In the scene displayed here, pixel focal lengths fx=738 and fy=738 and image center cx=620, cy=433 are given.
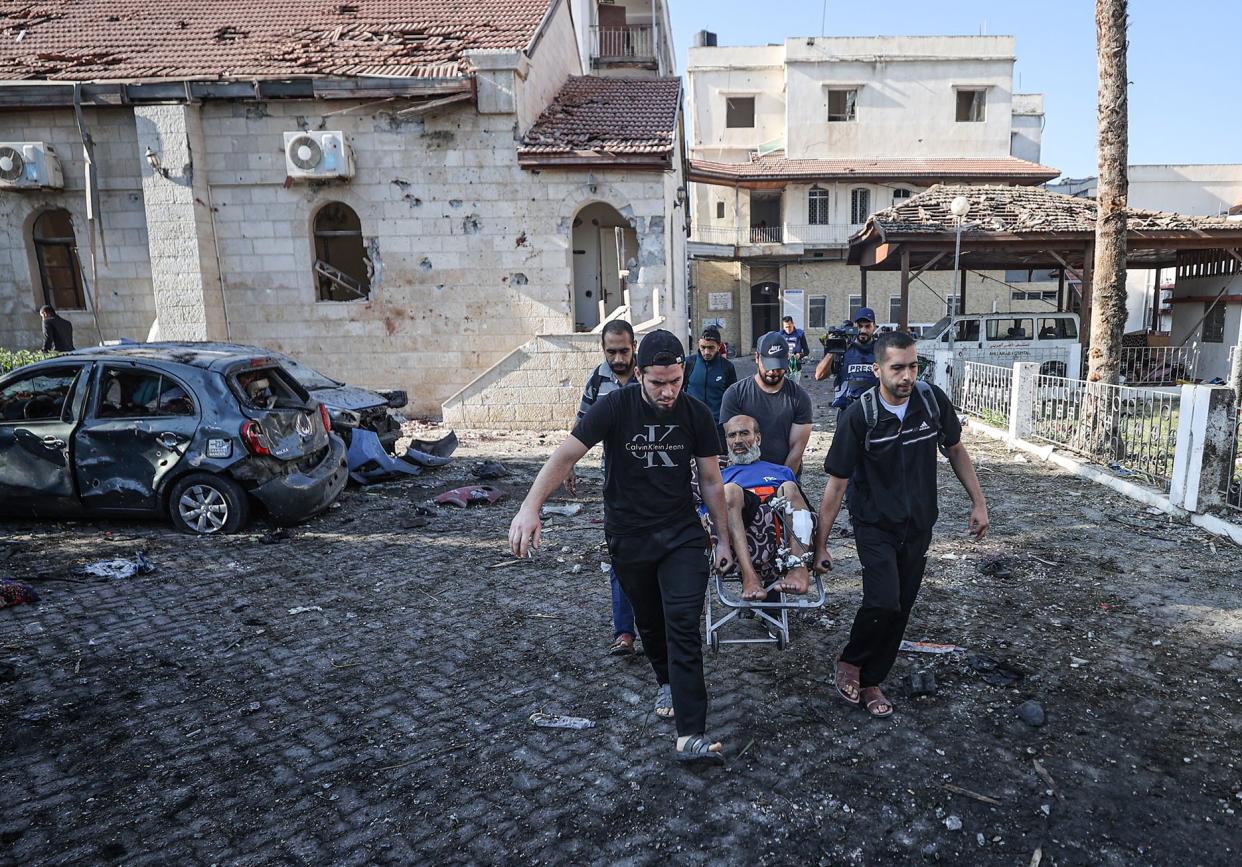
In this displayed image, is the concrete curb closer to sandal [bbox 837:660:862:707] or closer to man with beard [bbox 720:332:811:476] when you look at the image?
man with beard [bbox 720:332:811:476]

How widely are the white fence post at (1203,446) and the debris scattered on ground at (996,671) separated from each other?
12.3 feet

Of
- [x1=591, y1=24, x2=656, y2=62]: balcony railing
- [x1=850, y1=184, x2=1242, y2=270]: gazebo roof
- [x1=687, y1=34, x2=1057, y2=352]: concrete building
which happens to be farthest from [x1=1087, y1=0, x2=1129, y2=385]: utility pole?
[x1=687, y1=34, x2=1057, y2=352]: concrete building

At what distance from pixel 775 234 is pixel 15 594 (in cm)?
2842

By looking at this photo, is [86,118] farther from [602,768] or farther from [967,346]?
[967,346]

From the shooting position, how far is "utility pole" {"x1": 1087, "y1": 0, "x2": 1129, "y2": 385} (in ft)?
28.4

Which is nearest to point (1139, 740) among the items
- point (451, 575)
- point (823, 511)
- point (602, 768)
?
point (823, 511)

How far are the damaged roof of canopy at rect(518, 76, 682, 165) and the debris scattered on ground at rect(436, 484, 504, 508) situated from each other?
735cm

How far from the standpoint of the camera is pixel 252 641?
4527 millimetres

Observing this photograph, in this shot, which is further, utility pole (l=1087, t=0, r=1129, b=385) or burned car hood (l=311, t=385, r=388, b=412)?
burned car hood (l=311, t=385, r=388, b=412)

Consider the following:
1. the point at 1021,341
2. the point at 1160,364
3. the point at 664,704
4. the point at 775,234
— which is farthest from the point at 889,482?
the point at 775,234

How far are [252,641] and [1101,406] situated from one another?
8.72 meters

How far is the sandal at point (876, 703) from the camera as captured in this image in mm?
3510

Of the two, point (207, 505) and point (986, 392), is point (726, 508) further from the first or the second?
point (986, 392)

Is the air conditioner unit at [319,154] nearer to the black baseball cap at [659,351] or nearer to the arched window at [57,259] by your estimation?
the arched window at [57,259]
